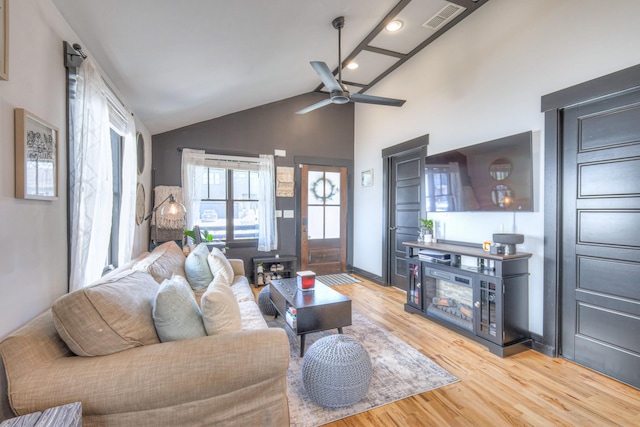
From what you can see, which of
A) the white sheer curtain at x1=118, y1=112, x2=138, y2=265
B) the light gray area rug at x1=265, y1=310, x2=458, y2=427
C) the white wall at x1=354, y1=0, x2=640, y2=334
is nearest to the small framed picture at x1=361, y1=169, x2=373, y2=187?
the white wall at x1=354, y1=0, x2=640, y2=334

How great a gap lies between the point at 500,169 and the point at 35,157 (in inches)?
132

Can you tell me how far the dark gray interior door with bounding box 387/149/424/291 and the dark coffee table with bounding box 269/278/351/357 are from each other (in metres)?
1.93

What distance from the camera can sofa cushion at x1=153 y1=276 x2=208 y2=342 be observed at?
137 centimetres

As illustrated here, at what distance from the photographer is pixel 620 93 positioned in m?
2.04

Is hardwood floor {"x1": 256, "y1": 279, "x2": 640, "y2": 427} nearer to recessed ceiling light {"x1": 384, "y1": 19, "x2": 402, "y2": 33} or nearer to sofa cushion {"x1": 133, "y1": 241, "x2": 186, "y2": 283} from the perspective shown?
sofa cushion {"x1": 133, "y1": 241, "x2": 186, "y2": 283}

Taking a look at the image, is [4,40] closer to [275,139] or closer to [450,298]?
[450,298]

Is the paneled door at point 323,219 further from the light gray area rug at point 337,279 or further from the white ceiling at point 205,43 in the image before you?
the white ceiling at point 205,43

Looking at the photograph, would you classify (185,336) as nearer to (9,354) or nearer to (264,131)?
Result: (9,354)

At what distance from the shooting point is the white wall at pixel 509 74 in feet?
7.09

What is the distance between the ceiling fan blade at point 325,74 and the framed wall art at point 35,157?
6.00 feet

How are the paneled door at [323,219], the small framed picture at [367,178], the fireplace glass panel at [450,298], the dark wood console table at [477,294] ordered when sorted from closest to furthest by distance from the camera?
the dark wood console table at [477,294] → the fireplace glass panel at [450,298] → the small framed picture at [367,178] → the paneled door at [323,219]

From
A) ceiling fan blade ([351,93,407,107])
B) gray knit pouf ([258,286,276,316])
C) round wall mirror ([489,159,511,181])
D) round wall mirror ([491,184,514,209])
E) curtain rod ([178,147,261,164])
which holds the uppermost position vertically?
ceiling fan blade ([351,93,407,107])

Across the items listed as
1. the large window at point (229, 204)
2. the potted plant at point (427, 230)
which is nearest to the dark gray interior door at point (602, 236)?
the potted plant at point (427, 230)

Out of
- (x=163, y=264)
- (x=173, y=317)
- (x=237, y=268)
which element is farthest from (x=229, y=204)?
(x=173, y=317)
